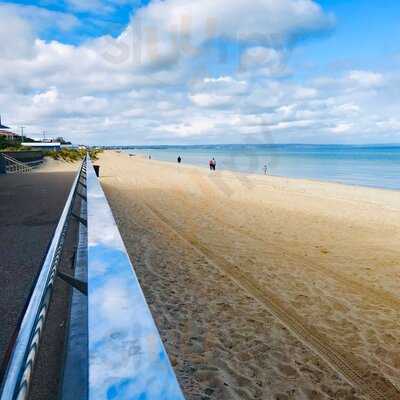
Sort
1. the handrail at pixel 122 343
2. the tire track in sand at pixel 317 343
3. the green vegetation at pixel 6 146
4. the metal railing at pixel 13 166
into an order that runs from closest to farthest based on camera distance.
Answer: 1. the handrail at pixel 122 343
2. the tire track in sand at pixel 317 343
3. the metal railing at pixel 13 166
4. the green vegetation at pixel 6 146

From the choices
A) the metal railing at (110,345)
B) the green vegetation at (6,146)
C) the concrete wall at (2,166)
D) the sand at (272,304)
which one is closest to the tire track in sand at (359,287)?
the sand at (272,304)

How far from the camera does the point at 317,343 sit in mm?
4367

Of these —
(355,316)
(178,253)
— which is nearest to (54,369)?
(355,316)


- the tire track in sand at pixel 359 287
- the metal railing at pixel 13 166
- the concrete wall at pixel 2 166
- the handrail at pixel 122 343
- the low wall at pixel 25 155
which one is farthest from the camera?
the low wall at pixel 25 155

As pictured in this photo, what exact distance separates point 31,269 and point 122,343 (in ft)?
12.9

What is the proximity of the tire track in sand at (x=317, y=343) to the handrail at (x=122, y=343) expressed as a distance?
2.56 meters

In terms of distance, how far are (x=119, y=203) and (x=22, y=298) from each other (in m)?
10.1

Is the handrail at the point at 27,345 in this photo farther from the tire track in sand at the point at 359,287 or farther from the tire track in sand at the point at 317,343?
the tire track in sand at the point at 359,287

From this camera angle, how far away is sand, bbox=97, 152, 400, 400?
12.0 ft

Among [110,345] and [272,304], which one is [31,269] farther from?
[110,345]

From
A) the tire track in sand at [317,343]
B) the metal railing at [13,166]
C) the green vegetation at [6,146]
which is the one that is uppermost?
the green vegetation at [6,146]

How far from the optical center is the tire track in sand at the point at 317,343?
3.59 metres

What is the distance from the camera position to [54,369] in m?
2.63

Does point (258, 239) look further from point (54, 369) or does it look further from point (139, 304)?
point (139, 304)
